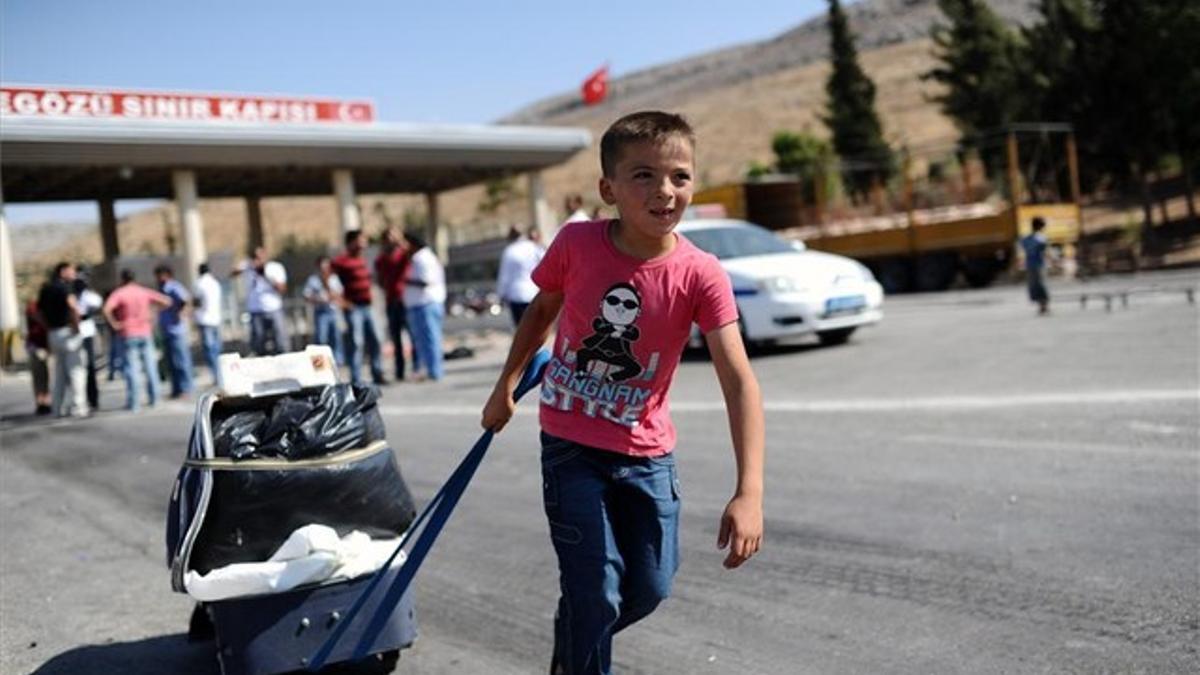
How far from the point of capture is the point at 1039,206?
24.3 metres

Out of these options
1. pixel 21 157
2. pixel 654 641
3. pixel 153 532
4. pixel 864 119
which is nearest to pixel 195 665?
pixel 654 641

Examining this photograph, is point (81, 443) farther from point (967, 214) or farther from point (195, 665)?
point (967, 214)

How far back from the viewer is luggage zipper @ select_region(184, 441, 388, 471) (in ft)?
12.2

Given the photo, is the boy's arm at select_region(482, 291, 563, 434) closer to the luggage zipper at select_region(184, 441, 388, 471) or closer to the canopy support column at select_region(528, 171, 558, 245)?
the luggage zipper at select_region(184, 441, 388, 471)

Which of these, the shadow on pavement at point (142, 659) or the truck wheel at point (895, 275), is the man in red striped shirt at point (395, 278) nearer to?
the shadow on pavement at point (142, 659)

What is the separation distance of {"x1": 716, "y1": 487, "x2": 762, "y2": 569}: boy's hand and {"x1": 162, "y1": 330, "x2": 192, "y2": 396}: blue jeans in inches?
535

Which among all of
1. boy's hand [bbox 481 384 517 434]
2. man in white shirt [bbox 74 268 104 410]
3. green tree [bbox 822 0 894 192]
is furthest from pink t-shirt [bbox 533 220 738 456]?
green tree [bbox 822 0 894 192]

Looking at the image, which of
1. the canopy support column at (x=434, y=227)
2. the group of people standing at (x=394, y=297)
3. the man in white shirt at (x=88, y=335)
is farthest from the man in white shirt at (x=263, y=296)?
the canopy support column at (x=434, y=227)

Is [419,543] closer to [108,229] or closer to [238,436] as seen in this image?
[238,436]

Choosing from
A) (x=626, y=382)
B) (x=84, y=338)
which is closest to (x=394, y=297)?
(x=84, y=338)

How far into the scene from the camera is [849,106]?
5506 cm

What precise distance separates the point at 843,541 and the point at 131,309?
11.4m

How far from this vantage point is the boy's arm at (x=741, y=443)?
2.78m

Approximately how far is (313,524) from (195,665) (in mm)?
959
